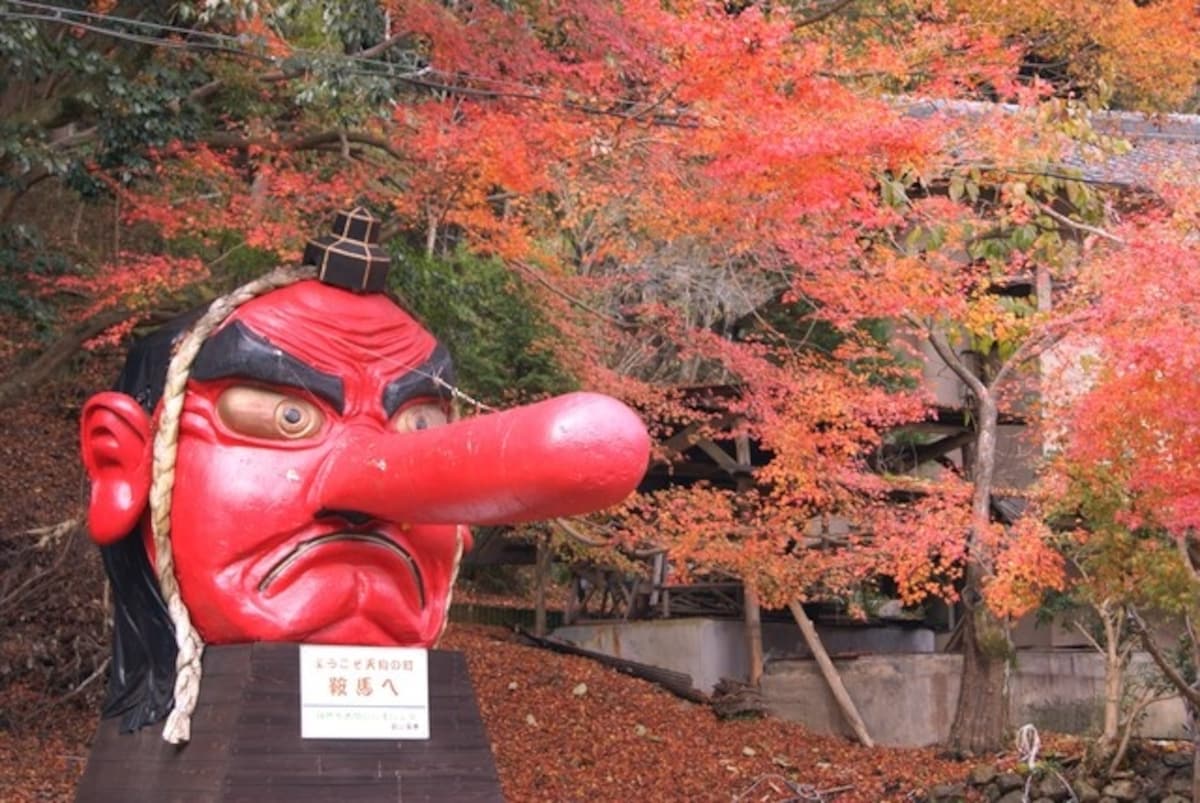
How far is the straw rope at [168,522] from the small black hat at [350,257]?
46cm

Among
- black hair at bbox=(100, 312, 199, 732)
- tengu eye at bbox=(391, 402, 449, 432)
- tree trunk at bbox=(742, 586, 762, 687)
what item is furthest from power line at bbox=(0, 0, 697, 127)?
tree trunk at bbox=(742, 586, 762, 687)

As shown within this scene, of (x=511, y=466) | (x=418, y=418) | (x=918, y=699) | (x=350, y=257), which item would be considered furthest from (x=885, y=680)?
(x=511, y=466)

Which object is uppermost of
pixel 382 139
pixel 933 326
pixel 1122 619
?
pixel 382 139

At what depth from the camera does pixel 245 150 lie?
13.7 metres

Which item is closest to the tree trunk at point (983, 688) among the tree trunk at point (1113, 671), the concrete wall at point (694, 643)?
the tree trunk at point (1113, 671)

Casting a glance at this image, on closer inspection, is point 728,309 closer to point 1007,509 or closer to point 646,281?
point 646,281

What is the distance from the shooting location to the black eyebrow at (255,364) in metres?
6.12

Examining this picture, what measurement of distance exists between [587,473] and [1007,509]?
13.5 m

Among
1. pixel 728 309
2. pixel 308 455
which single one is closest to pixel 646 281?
pixel 728 309

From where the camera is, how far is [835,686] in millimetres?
16438

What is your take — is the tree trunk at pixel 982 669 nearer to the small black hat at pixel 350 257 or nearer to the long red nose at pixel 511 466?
the small black hat at pixel 350 257

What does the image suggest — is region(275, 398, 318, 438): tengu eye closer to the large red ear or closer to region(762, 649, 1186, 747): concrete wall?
the large red ear

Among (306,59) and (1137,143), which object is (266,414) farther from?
(1137,143)

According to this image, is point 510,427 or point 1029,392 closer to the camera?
point 510,427
